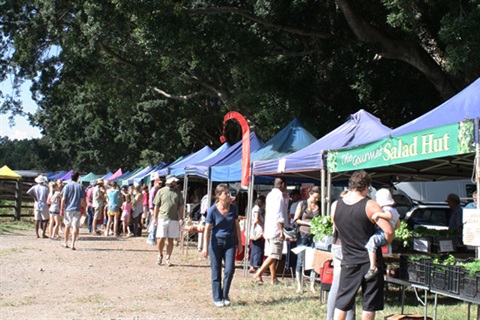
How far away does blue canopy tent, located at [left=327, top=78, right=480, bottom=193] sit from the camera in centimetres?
638

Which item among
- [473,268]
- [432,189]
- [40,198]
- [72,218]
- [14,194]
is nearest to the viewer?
[473,268]

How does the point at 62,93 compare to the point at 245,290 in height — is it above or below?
above

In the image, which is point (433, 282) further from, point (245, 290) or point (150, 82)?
point (150, 82)

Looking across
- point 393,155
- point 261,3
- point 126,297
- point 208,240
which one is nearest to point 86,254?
point 126,297

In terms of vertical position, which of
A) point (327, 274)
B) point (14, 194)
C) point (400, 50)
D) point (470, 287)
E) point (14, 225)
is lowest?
point (14, 225)

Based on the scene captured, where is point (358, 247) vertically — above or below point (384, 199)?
below

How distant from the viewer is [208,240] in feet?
28.1

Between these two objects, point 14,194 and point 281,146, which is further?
point 14,194

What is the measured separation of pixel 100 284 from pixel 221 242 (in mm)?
2903

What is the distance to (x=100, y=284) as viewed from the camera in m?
10.3

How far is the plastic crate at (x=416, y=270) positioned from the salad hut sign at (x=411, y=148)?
1182 mm

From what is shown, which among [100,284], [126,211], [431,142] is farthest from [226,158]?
[431,142]

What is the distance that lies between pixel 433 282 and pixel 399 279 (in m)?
0.86

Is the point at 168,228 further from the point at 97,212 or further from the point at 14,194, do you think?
the point at 14,194
